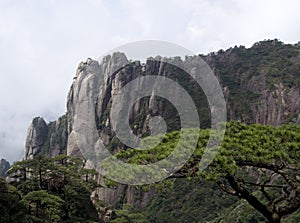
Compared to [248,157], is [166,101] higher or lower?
higher

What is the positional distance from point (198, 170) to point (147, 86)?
45.9 metres

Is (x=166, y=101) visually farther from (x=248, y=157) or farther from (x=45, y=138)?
(x=248, y=157)

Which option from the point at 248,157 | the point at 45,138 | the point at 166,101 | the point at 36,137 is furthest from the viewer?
the point at 45,138

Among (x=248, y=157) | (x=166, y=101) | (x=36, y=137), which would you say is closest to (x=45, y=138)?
(x=36, y=137)

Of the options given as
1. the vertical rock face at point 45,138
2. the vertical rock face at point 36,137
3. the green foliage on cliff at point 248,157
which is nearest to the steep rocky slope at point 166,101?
the vertical rock face at point 45,138

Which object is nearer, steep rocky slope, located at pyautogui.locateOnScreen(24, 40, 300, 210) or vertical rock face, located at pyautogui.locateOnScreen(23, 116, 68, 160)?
steep rocky slope, located at pyautogui.locateOnScreen(24, 40, 300, 210)

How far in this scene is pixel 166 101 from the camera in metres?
50.2

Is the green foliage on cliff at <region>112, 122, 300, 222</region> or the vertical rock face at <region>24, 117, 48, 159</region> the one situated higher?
the vertical rock face at <region>24, 117, 48, 159</region>

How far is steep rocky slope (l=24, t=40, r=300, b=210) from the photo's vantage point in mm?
44344

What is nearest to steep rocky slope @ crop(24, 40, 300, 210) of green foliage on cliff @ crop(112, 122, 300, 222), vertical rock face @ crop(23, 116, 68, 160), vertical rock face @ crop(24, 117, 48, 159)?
vertical rock face @ crop(23, 116, 68, 160)

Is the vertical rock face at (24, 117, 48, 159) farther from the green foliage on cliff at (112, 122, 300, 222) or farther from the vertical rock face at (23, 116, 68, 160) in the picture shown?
the green foliage on cliff at (112, 122, 300, 222)

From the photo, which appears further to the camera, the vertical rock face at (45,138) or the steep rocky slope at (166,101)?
the vertical rock face at (45,138)

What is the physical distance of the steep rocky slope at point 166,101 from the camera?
145 feet

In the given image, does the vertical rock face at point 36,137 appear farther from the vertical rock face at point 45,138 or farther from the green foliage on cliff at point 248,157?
the green foliage on cliff at point 248,157
